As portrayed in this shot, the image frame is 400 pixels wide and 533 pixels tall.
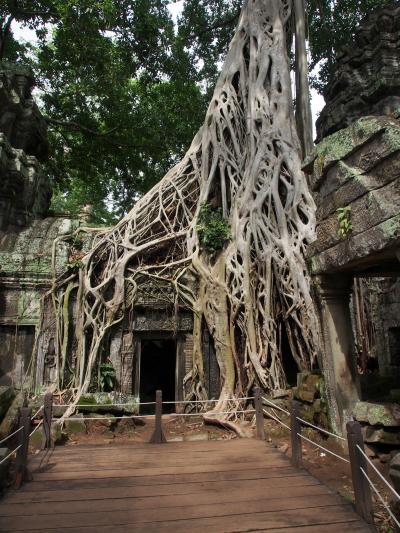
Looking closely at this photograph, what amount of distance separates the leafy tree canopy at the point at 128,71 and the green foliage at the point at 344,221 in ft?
25.6

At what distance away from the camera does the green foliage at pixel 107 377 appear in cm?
654

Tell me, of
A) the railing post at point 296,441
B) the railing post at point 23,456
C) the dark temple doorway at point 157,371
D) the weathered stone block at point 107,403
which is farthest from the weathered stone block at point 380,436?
the dark temple doorway at point 157,371

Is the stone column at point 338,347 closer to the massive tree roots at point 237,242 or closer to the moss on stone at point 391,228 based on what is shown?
the moss on stone at point 391,228

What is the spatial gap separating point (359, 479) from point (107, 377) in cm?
479

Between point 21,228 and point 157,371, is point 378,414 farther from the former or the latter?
point 157,371

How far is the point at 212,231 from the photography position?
7359mm

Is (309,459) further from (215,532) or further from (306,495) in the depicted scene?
(215,532)

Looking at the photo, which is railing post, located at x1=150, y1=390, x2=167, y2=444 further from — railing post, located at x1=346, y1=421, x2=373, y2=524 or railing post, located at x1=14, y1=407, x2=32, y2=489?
railing post, located at x1=346, y1=421, x2=373, y2=524

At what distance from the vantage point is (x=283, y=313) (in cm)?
630

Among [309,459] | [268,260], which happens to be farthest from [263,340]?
[309,459]

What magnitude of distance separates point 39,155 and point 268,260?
707 centimetres

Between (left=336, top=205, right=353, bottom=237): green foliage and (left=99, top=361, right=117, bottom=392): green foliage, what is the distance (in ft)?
14.5

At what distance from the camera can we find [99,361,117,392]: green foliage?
6.54 m

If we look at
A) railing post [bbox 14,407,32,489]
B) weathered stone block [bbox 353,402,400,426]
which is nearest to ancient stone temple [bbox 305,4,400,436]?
weathered stone block [bbox 353,402,400,426]
